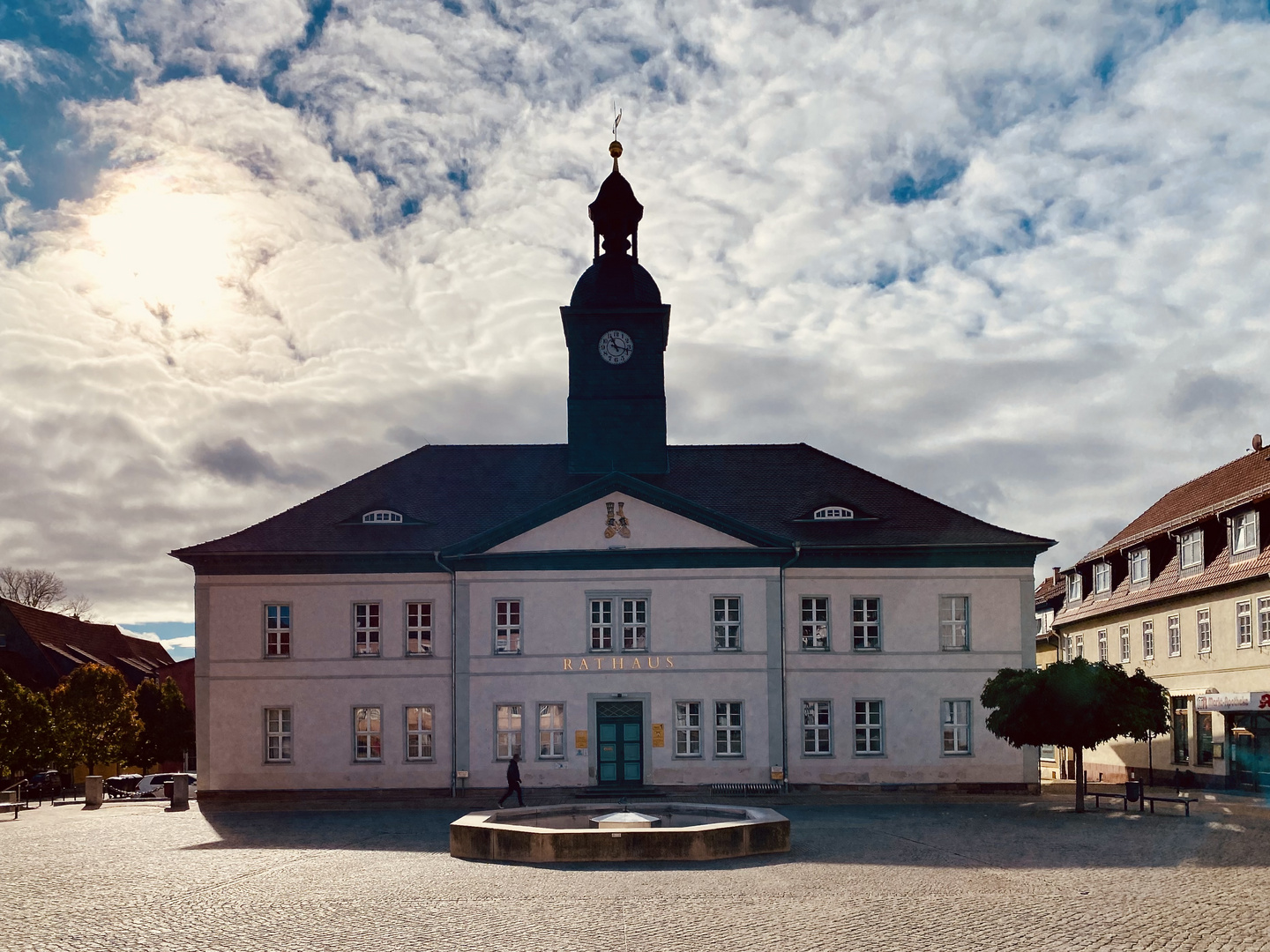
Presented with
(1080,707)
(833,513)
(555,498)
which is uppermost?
(555,498)

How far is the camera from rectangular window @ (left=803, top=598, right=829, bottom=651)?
38219 millimetres

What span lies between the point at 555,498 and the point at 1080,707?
15919mm

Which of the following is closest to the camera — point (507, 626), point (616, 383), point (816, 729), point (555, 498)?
point (816, 729)

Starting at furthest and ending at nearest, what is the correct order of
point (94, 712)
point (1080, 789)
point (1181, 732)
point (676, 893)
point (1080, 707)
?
point (94, 712) → point (1181, 732) → point (1080, 707) → point (1080, 789) → point (676, 893)

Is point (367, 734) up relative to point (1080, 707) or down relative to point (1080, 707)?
down

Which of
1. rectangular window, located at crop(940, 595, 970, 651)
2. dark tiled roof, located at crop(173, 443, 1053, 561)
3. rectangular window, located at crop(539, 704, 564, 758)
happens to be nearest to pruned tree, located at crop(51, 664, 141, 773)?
dark tiled roof, located at crop(173, 443, 1053, 561)

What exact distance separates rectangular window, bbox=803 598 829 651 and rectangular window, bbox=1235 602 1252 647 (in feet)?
41.0

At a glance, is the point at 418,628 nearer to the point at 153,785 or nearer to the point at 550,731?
the point at 550,731

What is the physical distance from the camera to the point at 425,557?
126 feet

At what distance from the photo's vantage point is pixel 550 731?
123 feet

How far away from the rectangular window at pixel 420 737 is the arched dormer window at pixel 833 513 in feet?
42.3

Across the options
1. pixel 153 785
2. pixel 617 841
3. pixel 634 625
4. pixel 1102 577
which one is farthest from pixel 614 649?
pixel 1102 577

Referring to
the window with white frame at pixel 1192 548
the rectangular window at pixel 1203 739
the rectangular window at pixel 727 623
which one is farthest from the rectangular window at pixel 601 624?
the window with white frame at pixel 1192 548

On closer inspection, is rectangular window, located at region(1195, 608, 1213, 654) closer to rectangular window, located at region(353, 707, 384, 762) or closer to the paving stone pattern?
the paving stone pattern
